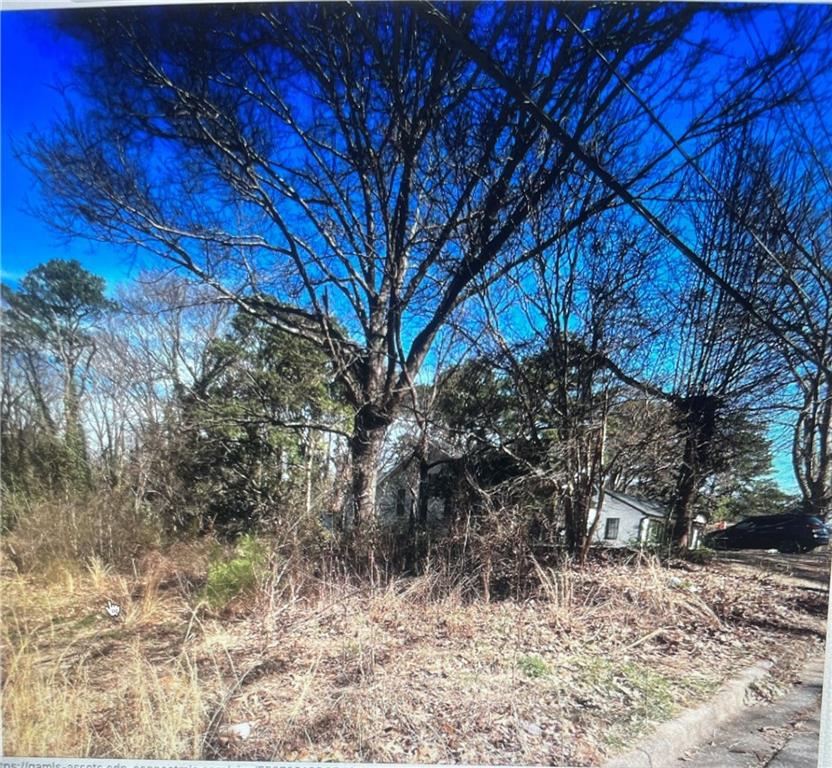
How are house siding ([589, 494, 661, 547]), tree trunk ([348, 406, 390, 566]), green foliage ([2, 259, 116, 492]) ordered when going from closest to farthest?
green foliage ([2, 259, 116, 492])
tree trunk ([348, 406, 390, 566])
house siding ([589, 494, 661, 547])

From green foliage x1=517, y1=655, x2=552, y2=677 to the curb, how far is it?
46cm

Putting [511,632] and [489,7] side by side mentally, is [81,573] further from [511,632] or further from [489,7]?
[489,7]

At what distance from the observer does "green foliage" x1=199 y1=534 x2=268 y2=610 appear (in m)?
2.85

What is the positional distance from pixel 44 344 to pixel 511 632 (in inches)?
124

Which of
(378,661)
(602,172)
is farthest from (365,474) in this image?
(602,172)

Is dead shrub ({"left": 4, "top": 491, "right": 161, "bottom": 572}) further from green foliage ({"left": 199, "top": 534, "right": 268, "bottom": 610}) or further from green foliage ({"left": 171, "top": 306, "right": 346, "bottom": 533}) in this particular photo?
green foliage ({"left": 199, "top": 534, "right": 268, "bottom": 610})

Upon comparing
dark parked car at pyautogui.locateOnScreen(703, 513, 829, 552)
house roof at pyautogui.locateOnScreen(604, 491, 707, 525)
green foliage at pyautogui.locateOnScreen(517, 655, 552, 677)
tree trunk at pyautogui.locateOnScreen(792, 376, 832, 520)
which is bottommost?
green foliage at pyautogui.locateOnScreen(517, 655, 552, 677)

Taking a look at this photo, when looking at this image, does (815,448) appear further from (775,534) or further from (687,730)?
(687,730)

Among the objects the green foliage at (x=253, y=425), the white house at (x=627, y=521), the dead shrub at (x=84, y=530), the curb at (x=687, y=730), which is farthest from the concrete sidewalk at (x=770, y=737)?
the dead shrub at (x=84, y=530)

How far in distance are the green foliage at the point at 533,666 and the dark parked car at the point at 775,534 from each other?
1288 millimetres

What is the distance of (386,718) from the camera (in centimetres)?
239

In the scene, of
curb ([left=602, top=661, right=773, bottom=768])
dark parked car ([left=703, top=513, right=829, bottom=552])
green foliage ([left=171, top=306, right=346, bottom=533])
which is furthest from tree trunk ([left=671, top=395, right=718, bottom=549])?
green foliage ([left=171, top=306, right=346, bottom=533])

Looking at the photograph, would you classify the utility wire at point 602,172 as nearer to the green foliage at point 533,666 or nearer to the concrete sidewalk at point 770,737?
the concrete sidewalk at point 770,737

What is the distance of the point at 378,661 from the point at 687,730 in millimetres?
1527
